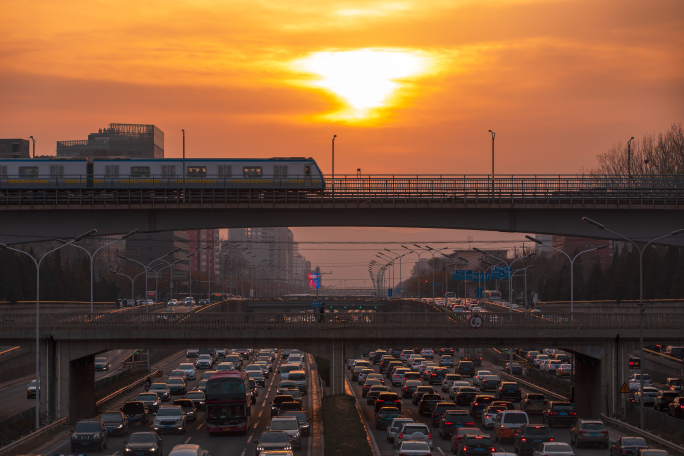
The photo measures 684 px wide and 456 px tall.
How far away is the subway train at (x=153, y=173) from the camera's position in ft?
227

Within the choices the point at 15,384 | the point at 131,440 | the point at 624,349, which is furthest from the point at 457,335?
the point at 15,384

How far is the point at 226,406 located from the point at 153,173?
31.3 meters

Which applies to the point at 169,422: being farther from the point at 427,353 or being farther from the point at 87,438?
the point at 427,353

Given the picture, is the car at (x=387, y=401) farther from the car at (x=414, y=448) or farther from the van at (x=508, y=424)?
the car at (x=414, y=448)

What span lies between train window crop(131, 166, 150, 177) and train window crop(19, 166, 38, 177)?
752 cm

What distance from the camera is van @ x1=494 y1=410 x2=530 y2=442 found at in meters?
42.6

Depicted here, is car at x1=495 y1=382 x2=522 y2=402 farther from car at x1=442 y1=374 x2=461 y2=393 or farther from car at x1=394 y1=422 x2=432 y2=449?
car at x1=394 y1=422 x2=432 y2=449

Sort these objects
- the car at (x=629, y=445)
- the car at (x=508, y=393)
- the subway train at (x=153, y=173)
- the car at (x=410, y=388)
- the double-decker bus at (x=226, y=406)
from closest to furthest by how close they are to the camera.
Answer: the car at (x=629, y=445)
the double-decker bus at (x=226, y=406)
the car at (x=508, y=393)
the car at (x=410, y=388)
the subway train at (x=153, y=173)

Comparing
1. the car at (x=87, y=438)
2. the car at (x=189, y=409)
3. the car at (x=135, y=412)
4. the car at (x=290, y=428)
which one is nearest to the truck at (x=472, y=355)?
the car at (x=189, y=409)

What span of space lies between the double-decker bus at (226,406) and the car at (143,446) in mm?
8079

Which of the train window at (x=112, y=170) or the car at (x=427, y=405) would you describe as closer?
the car at (x=427, y=405)

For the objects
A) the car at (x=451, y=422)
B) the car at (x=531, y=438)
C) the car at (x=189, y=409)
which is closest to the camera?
the car at (x=531, y=438)

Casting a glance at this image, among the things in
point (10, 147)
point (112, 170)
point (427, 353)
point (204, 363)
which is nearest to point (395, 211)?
point (112, 170)

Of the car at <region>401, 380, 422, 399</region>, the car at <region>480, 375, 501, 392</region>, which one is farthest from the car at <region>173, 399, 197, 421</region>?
the car at <region>480, 375, 501, 392</region>
